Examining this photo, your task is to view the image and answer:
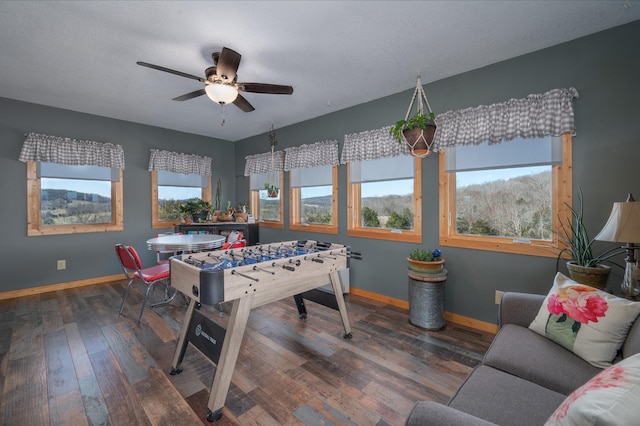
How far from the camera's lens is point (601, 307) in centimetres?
137

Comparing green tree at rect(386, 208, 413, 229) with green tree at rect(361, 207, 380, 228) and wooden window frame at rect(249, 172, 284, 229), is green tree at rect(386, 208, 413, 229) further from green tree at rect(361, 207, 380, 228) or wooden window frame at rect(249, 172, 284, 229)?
wooden window frame at rect(249, 172, 284, 229)

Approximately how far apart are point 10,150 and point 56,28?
255 centimetres

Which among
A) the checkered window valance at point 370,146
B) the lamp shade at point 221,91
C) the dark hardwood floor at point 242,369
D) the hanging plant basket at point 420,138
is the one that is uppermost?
the lamp shade at point 221,91

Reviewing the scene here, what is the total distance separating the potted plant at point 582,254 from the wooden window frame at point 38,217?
5.59 meters

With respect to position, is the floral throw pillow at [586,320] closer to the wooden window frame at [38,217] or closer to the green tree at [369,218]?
the green tree at [369,218]

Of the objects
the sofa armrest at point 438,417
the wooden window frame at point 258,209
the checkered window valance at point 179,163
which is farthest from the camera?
the wooden window frame at point 258,209

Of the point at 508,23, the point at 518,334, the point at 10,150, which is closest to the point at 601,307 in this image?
the point at 518,334

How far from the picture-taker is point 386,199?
11.7ft

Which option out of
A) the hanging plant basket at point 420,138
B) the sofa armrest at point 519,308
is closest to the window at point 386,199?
the hanging plant basket at point 420,138

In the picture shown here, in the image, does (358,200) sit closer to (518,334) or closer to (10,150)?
(518,334)

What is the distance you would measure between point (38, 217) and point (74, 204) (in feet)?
1.41

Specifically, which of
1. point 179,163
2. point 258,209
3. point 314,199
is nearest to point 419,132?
point 314,199

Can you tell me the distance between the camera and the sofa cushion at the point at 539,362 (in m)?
1.22

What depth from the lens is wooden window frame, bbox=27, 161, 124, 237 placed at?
369cm
